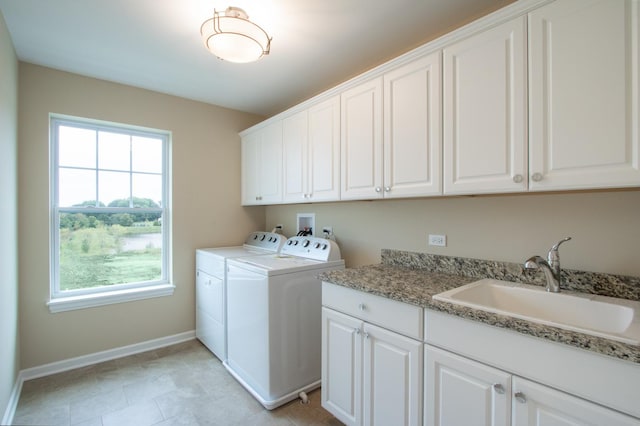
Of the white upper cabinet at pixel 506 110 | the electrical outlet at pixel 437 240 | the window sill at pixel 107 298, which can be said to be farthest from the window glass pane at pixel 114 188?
the electrical outlet at pixel 437 240

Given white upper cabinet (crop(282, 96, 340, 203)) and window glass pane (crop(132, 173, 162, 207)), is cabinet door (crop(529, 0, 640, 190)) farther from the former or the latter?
window glass pane (crop(132, 173, 162, 207))

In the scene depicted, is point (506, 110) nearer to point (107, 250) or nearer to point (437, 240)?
point (437, 240)

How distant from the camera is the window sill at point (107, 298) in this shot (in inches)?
99.6

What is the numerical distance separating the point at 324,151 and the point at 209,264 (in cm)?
154

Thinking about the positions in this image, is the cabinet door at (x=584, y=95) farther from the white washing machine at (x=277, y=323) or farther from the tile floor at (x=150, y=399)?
the tile floor at (x=150, y=399)

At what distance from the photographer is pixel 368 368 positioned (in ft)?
5.23

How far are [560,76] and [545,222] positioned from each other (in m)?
0.71

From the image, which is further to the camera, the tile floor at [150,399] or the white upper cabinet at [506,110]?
the tile floor at [150,399]

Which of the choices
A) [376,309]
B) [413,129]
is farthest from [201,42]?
[376,309]

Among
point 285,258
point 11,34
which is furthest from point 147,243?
point 11,34

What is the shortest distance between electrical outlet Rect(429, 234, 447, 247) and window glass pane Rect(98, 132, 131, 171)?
278 centimetres

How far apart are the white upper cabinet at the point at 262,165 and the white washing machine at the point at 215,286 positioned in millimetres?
418

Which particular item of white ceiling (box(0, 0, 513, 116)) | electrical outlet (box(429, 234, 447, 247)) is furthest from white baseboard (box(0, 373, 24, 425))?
electrical outlet (box(429, 234, 447, 247))

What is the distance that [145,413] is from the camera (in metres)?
2.02
